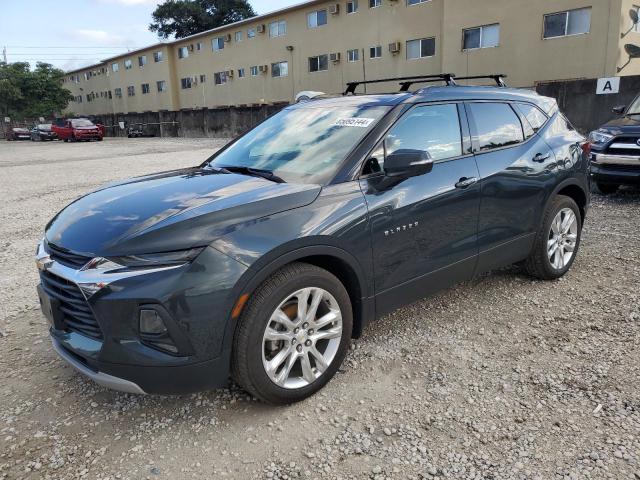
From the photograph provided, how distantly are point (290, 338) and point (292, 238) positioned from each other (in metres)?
0.55

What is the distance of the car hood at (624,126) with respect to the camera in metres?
7.19

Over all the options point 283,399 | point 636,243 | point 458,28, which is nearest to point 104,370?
point 283,399

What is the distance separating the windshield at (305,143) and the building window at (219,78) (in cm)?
3804

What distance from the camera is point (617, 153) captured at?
24.0 feet

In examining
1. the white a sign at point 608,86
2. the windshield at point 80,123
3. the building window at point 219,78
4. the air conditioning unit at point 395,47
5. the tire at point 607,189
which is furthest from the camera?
the building window at point 219,78

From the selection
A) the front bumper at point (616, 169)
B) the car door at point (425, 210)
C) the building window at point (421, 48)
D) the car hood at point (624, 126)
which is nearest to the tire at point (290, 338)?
the car door at point (425, 210)

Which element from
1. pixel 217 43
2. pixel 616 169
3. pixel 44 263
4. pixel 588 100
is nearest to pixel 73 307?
pixel 44 263

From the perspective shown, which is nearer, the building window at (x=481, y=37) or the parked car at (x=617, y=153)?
the parked car at (x=617, y=153)

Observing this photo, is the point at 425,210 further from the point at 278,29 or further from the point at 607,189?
the point at 278,29

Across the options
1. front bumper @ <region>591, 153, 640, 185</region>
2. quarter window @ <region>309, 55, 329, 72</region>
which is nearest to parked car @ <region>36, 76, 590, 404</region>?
front bumper @ <region>591, 153, 640, 185</region>

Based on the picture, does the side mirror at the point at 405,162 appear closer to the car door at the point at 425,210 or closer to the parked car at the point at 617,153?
the car door at the point at 425,210

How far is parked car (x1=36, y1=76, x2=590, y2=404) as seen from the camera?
2.27 meters

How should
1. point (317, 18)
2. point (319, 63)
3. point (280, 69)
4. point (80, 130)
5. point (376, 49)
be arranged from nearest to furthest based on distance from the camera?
point (376, 49) → point (317, 18) → point (319, 63) → point (80, 130) → point (280, 69)

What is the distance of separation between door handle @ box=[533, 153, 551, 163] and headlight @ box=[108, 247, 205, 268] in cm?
302
